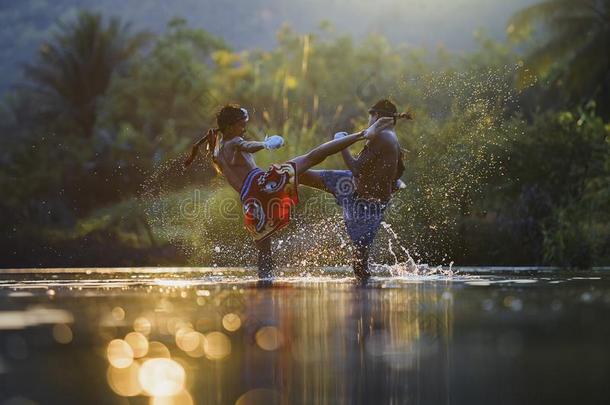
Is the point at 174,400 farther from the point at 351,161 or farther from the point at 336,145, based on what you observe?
the point at 351,161

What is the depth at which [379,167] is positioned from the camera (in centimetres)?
1353

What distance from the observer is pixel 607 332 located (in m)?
7.52

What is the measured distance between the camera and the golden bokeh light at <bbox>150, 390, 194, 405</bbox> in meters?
4.80

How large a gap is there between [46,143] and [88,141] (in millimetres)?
1862

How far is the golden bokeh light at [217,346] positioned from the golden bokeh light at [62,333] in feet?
2.74

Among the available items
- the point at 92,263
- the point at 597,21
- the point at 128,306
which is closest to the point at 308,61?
the point at 597,21

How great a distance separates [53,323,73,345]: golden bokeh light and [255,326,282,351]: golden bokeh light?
1134 millimetres

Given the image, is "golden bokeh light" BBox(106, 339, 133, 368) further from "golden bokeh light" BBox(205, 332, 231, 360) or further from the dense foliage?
the dense foliage

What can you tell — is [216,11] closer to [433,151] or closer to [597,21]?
[597,21]

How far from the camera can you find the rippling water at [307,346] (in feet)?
16.8

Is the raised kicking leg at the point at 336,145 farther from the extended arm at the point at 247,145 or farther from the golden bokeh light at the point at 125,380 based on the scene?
the golden bokeh light at the point at 125,380

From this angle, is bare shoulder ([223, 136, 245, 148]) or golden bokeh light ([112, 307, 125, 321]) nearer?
golden bokeh light ([112, 307, 125, 321])

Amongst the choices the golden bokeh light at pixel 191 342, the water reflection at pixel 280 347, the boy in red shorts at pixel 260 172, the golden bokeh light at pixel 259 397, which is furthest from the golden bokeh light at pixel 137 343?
the boy in red shorts at pixel 260 172

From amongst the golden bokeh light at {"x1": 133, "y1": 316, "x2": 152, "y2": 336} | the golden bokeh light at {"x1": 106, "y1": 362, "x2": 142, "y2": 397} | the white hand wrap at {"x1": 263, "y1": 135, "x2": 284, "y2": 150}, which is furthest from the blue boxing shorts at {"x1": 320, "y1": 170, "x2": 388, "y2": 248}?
the golden bokeh light at {"x1": 106, "y1": 362, "x2": 142, "y2": 397}
